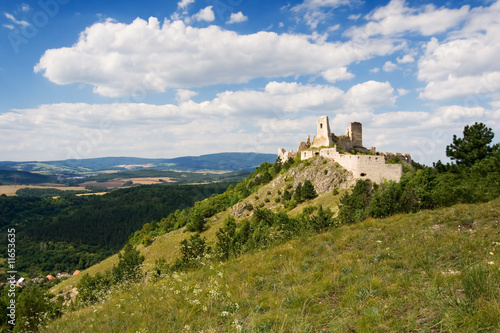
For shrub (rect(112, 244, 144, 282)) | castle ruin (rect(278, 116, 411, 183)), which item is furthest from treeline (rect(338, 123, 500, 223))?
shrub (rect(112, 244, 144, 282))

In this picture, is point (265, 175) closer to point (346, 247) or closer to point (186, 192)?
point (346, 247)

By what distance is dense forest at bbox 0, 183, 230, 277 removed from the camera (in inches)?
4162

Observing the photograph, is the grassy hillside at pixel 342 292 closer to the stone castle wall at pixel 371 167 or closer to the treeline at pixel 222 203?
the stone castle wall at pixel 371 167

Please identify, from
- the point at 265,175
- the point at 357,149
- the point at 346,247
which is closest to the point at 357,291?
the point at 346,247

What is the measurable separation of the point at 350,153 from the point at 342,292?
44.8 metres

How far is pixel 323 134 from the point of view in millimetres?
50062

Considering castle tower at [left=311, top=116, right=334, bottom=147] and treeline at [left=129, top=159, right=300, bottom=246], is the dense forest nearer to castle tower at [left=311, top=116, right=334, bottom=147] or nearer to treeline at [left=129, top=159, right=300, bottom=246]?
treeline at [left=129, top=159, right=300, bottom=246]

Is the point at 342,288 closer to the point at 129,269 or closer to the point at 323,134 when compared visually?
the point at 129,269

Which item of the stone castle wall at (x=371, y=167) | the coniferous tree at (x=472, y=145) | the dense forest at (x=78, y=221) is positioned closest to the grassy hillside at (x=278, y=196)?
the stone castle wall at (x=371, y=167)

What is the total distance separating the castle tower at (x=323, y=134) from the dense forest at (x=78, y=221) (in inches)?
3642

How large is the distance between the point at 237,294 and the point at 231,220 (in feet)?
131

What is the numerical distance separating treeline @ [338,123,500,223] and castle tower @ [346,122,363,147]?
19409 mm

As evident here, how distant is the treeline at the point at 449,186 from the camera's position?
67.6ft

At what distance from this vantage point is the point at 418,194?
25.3 metres
